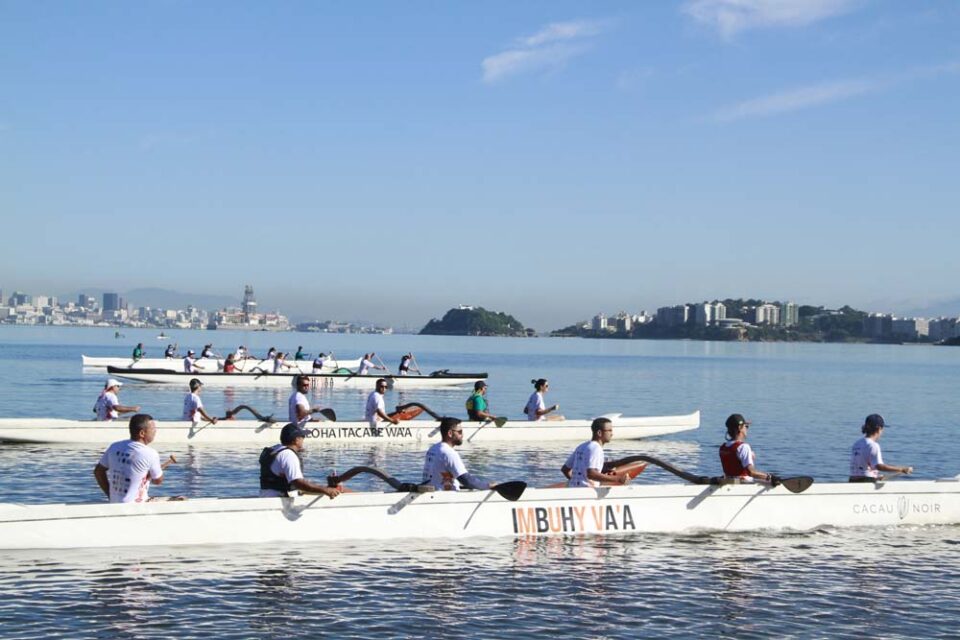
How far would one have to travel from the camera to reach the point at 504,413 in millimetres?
47125

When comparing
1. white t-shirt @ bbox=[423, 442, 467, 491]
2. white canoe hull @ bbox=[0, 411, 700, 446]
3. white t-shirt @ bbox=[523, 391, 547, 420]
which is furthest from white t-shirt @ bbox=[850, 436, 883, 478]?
white t-shirt @ bbox=[523, 391, 547, 420]

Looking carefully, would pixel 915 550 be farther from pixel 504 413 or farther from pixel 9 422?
pixel 504 413

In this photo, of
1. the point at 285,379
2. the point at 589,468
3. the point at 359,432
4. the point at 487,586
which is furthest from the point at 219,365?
the point at 487,586

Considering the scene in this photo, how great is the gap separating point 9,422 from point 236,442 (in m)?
5.99

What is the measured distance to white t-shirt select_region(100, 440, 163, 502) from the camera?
43.3 ft

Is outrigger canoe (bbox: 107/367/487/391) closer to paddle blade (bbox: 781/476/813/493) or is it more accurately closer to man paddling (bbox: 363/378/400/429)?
man paddling (bbox: 363/378/400/429)

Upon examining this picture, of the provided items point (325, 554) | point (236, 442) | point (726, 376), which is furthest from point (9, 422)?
point (726, 376)

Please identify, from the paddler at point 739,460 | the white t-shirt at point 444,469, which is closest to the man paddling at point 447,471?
the white t-shirt at point 444,469

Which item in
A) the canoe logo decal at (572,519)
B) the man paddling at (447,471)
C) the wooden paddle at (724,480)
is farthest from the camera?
the wooden paddle at (724,480)

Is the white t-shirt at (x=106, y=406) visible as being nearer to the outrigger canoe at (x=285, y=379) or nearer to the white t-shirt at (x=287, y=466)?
the white t-shirt at (x=287, y=466)

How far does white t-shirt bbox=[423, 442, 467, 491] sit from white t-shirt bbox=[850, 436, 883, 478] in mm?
7222

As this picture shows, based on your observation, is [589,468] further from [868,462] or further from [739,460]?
[868,462]

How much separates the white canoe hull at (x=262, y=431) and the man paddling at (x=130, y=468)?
1437 centimetres

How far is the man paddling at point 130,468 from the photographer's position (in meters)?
13.1
